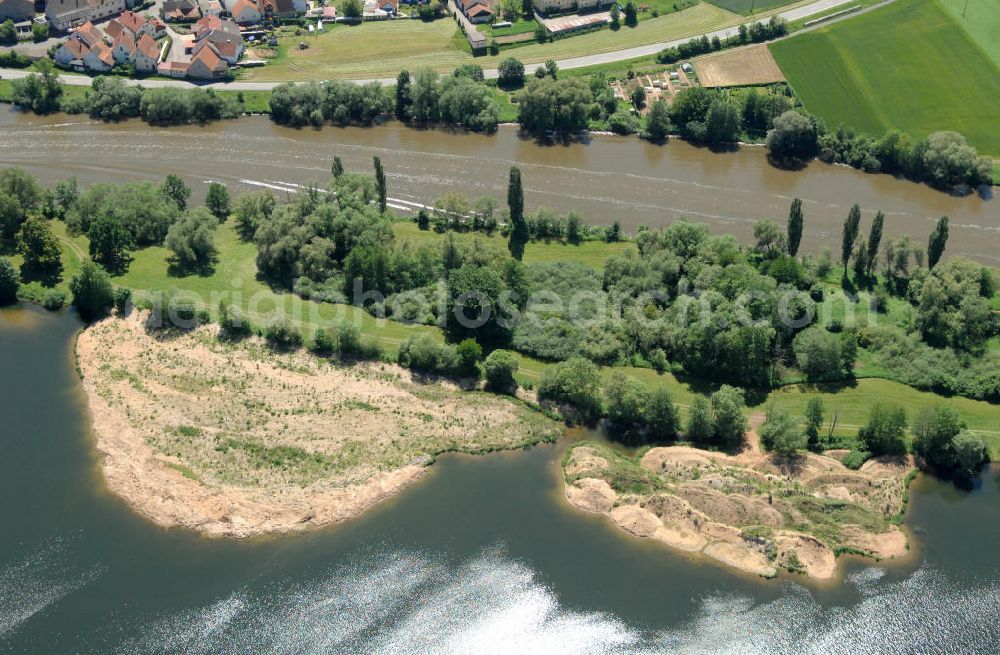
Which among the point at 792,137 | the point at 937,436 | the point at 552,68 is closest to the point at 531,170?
the point at 552,68

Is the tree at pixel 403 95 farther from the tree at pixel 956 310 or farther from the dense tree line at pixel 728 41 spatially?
the tree at pixel 956 310

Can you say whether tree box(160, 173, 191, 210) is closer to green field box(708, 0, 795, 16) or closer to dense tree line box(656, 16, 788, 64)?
dense tree line box(656, 16, 788, 64)

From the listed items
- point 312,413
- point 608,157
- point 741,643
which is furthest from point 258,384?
point 608,157

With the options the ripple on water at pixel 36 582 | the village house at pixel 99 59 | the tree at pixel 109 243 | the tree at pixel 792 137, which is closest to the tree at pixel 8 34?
the village house at pixel 99 59

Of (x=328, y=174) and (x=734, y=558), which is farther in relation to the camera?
(x=328, y=174)

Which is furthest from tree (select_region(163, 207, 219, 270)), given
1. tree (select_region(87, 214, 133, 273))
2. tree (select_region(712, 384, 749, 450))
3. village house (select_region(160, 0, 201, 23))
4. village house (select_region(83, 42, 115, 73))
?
village house (select_region(160, 0, 201, 23))

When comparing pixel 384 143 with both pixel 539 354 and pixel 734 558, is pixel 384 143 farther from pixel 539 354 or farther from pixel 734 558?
pixel 734 558
